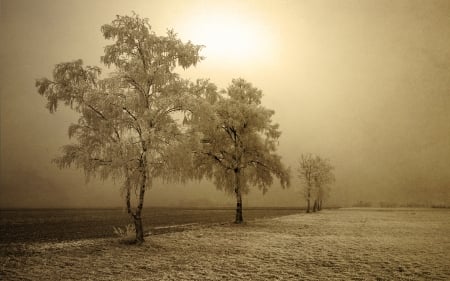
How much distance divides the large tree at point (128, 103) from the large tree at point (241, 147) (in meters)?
13.0

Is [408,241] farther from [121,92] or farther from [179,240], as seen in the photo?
[121,92]

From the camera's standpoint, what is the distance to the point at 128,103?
17672mm

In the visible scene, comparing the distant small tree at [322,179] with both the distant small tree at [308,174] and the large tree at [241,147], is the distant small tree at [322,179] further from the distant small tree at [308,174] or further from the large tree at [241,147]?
the large tree at [241,147]

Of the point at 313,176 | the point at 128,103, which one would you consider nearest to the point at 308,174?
the point at 313,176

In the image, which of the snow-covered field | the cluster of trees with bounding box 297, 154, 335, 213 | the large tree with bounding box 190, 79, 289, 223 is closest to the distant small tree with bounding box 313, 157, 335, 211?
the cluster of trees with bounding box 297, 154, 335, 213

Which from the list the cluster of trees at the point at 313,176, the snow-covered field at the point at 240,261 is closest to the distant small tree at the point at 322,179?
the cluster of trees at the point at 313,176

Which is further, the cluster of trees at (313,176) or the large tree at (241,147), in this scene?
the cluster of trees at (313,176)

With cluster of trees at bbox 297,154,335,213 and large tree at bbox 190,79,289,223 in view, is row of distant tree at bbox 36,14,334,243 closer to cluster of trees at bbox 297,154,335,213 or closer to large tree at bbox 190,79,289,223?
large tree at bbox 190,79,289,223

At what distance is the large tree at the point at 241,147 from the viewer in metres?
33.9

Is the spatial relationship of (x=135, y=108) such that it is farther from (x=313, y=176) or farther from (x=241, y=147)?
(x=313, y=176)

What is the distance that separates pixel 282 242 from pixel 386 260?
22.7ft

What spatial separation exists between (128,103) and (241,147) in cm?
1856

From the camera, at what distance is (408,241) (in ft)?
68.7

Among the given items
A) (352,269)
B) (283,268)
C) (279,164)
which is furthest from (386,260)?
(279,164)
